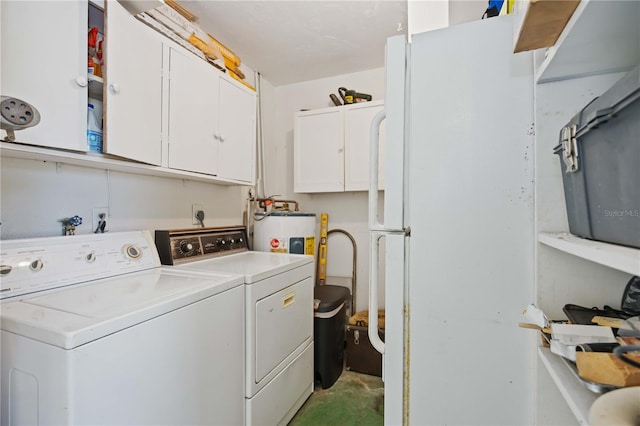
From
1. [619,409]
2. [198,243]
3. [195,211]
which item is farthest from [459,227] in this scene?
[195,211]

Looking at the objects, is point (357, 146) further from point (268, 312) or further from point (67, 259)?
point (67, 259)

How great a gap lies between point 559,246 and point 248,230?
7.84ft

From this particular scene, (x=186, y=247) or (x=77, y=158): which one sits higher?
(x=77, y=158)

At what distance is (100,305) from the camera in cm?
97

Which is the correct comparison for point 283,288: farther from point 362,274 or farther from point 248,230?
point 362,274

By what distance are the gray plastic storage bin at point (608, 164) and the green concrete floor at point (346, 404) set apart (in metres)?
1.82

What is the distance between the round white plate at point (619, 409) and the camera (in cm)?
45

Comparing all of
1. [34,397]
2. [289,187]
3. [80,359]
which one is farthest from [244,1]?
[34,397]

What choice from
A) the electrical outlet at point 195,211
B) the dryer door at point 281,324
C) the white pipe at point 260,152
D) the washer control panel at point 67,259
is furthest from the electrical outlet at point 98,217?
the white pipe at point 260,152

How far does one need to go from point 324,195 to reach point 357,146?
2.26 ft

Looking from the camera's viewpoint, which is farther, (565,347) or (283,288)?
(283,288)

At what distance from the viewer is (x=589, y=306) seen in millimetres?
792

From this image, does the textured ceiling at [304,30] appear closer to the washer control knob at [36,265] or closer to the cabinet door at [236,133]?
the cabinet door at [236,133]

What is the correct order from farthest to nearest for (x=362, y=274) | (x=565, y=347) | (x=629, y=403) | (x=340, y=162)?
(x=362, y=274) < (x=340, y=162) < (x=565, y=347) < (x=629, y=403)
